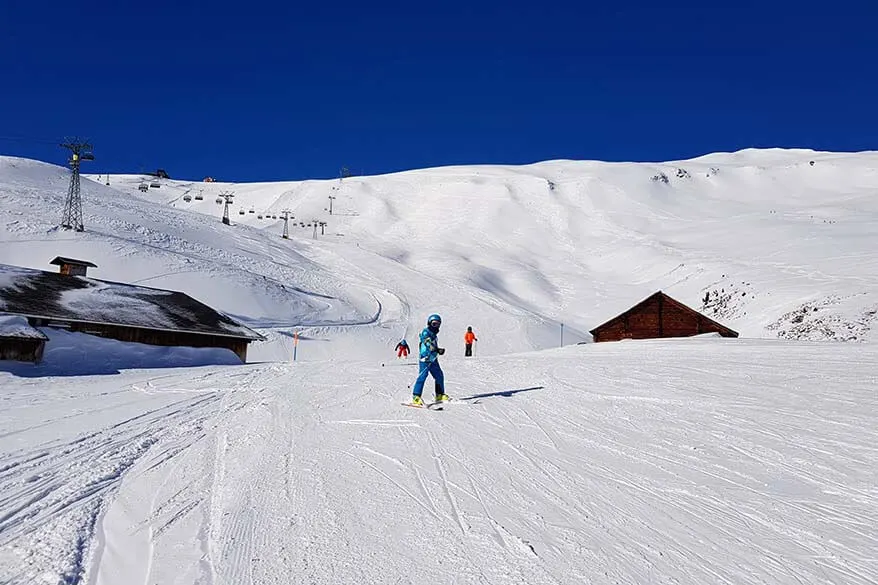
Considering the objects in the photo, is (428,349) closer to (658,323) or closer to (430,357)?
(430,357)

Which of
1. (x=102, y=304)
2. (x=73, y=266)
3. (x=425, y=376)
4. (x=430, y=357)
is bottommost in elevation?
(x=425, y=376)

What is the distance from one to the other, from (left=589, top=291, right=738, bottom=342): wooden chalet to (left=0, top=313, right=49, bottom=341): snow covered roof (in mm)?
31494

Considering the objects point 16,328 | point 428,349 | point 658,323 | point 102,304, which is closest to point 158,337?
point 102,304

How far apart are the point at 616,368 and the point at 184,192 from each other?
534ft

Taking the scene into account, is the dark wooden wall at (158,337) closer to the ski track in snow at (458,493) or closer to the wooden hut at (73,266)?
the wooden hut at (73,266)

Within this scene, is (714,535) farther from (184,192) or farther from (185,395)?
(184,192)

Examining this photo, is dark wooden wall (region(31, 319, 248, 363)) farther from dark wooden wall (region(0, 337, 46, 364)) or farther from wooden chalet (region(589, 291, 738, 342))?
wooden chalet (region(589, 291, 738, 342))

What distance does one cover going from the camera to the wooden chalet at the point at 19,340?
52.5ft

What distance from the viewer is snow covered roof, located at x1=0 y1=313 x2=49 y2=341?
52.5 ft

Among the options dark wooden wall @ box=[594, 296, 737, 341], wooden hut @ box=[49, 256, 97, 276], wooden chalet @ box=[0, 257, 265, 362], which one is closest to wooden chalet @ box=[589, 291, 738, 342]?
dark wooden wall @ box=[594, 296, 737, 341]

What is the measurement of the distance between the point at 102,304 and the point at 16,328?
7091 millimetres

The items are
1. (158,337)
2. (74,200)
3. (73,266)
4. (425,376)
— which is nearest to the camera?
(425,376)

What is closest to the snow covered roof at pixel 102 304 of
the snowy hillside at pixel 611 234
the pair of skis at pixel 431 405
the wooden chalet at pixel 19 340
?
the wooden chalet at pixel 19 340

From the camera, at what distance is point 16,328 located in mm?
16344
